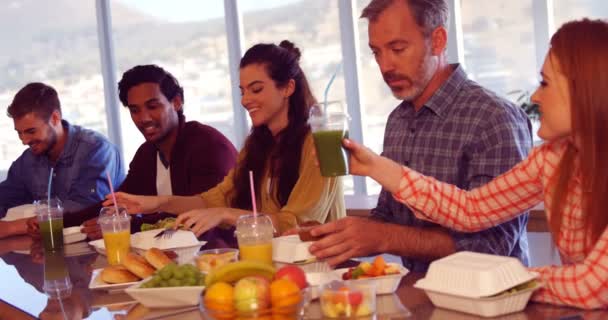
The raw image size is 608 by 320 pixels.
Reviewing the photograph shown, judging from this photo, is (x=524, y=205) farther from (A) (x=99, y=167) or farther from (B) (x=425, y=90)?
(A) (x=99, y=167)

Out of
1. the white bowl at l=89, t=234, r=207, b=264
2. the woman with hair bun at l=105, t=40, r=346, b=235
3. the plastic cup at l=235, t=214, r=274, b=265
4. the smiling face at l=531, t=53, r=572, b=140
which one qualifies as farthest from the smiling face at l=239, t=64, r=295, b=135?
the smiling face at l=531, t=53, r=572, b=140

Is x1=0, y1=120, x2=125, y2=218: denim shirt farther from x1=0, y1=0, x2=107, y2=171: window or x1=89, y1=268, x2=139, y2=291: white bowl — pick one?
x1=0, y1=0, x2=107, y2=171: window

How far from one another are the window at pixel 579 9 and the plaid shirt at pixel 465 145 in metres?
3.23

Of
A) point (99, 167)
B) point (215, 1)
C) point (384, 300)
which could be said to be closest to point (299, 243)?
point (384, 300)

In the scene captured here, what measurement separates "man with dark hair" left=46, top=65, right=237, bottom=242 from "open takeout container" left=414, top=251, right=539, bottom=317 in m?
2.38

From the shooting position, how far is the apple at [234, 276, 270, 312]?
5.27 feet

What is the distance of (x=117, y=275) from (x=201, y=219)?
75 centimetres

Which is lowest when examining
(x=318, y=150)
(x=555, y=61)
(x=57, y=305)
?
(x=57, y=305)

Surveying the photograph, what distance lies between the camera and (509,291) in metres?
1.72

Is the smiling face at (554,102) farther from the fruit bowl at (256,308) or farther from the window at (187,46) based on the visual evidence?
the window at (187,46)

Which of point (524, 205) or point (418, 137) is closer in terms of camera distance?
point (524, 205)

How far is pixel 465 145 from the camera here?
258cm

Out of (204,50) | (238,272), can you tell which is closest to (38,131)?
(204,50)

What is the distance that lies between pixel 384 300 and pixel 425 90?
105cm
